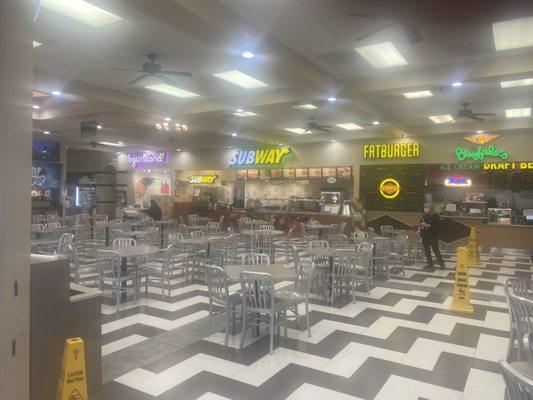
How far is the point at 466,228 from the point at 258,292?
965 cm

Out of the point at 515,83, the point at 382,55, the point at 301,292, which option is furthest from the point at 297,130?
the point at 301,292

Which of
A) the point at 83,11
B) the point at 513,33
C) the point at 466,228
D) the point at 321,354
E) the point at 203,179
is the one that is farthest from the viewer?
the point at 203,179

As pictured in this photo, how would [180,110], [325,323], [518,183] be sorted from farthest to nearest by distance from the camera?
[518,183]
[180,110]
[325,323]

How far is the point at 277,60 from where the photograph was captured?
231 inches

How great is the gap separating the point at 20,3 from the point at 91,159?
61.6ft

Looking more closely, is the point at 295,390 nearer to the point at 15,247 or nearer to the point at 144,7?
the point at 15,247

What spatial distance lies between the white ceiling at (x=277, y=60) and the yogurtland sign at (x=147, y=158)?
7.15 m

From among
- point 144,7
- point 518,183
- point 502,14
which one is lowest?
point 518,183

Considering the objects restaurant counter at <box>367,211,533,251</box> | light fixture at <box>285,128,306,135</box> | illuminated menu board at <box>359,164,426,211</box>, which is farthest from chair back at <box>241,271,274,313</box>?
illuminated menu board at <box>359,164,426,211</box>

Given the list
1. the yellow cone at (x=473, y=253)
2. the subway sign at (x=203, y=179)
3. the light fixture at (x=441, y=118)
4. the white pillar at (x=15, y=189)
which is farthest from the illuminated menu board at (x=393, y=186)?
the white pillar at (x=15, y=189)

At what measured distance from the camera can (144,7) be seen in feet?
13.5

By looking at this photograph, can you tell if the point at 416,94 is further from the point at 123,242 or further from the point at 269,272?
the point at 123,242

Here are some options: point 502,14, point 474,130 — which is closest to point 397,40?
point 502,14

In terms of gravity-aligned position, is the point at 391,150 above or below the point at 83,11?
below
